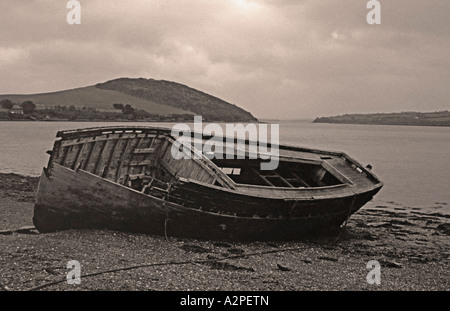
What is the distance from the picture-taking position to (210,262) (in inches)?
484

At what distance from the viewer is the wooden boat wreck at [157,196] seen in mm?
13359

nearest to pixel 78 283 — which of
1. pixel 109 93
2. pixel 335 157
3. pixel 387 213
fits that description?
pixel 335 157

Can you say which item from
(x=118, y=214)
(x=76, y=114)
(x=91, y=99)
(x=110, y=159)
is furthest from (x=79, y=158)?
(x=91, y=99)

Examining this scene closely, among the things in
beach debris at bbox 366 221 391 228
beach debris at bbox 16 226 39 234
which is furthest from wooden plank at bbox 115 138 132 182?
beach debris at bbox 366 221 391 228

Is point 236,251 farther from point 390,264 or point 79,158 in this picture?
point 79,158

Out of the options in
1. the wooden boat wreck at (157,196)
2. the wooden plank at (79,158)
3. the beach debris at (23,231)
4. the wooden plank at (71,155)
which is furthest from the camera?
the beach debris at (23,231)

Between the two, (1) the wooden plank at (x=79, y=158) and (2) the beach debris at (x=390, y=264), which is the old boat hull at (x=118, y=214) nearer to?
(1) the wooden plank at (x=79, y=158)

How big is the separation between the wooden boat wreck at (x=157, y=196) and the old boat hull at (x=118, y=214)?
0.03 metres

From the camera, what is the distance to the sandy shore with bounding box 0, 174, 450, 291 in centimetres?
1038

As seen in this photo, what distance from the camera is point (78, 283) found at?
988 centimetres

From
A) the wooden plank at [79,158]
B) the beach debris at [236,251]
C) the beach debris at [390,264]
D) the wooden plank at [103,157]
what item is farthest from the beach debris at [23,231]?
the beach debris at [390,264]

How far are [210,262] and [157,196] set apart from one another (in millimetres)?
2783
